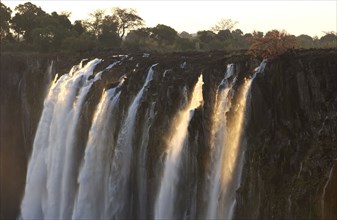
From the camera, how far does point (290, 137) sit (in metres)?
13.6

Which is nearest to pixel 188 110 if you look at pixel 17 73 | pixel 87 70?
pixel 87 70

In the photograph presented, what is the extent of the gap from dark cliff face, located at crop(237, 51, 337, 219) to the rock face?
2 centimetres

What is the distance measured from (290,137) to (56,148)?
1019 cm

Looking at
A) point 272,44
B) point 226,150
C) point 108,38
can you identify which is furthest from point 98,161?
point 108,38

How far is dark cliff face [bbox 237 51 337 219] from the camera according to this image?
1301cm

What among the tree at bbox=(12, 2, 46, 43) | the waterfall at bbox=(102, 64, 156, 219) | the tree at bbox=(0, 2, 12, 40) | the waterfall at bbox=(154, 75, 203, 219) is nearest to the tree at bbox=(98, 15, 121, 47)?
the tree at bbox=(12, 2, 46, 43)

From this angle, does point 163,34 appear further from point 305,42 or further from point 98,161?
point 98,161

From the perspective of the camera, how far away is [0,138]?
27.4m

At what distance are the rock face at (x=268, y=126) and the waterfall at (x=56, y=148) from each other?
2.03 metres

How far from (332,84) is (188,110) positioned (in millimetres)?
4020

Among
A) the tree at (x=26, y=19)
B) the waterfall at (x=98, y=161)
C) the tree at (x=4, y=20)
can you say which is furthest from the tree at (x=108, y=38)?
the waterfall at (x=98, y=161)

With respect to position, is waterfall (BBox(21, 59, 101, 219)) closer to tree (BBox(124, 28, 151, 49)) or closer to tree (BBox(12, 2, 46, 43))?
tree (BBox(124, 28, 151, 49))

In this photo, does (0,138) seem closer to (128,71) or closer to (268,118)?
(128,71)

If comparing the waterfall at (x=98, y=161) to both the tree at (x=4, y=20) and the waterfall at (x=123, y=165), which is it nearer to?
the waterfall at (x=123, y=165)
